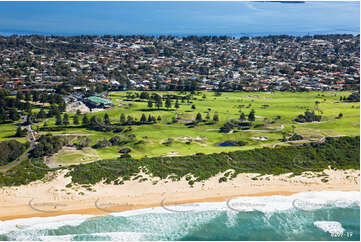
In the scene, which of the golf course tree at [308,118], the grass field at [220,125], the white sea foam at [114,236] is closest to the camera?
the white sea foam at [114,236]

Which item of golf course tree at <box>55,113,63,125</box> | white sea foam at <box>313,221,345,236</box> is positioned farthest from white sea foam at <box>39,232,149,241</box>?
golf course tree at <box>55,113,63,125</box>

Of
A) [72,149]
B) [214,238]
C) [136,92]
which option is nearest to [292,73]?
[136,92]

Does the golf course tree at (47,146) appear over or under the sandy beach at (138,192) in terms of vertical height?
over

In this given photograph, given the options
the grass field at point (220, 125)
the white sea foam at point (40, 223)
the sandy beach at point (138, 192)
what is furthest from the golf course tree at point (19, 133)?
the white sea foam at point (40, 223)

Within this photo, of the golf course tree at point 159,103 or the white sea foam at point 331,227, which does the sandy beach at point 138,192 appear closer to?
the white sea foam at point 331,227

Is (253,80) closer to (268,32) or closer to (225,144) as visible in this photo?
(225,144)

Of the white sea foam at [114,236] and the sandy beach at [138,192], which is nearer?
the white sea foam at [114,236]

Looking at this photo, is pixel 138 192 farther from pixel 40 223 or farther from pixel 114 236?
pixel 40 223
